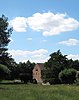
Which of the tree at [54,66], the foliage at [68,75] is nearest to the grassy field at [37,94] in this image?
the foliage at [68,75]

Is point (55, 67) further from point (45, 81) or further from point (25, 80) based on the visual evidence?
point (25, 80)

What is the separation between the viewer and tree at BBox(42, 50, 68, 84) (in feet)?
308

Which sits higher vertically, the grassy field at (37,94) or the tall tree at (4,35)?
the tall tree at (4,35)

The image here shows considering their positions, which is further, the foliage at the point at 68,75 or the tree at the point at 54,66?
the tree at the point at 54,66

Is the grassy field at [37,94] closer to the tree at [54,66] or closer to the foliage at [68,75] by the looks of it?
the foliage at [68,75]

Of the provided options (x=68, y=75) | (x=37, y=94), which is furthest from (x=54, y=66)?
(x=37, y=94)

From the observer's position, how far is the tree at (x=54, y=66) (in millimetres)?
93750

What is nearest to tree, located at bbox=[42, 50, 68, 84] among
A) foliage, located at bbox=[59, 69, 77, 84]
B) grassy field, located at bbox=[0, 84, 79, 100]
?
foliage, located at bbox=[59, 69, 77, 84]

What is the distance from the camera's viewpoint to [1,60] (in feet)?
320

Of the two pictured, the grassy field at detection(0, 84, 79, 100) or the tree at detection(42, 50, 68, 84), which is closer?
the grassy field at detection(0, 84, 79, 100)

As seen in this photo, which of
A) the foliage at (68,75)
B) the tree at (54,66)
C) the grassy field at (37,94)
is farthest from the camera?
the tree at (54,66)

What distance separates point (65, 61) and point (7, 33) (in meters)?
18.6

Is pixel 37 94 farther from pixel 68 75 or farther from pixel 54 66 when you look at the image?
pixel 54 66

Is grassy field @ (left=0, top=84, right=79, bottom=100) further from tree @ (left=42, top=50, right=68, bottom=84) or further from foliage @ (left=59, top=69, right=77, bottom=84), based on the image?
tree @ (left=42, top=50, right=68, bottom=84)
